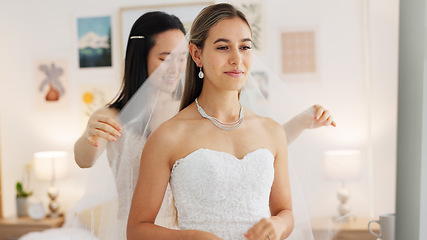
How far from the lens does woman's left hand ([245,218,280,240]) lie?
38.4 inches

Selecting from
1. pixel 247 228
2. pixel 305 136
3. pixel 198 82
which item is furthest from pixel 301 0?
pixel 247 228

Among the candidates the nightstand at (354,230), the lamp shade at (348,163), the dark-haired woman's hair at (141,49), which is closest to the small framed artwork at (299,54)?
the lamp shade at (348,163)

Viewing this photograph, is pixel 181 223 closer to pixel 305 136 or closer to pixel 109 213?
pixel 109 213

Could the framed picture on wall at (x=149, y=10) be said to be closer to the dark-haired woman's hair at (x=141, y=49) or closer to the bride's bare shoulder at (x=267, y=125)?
the dark-haired woman's hair at (x=141, y=49)

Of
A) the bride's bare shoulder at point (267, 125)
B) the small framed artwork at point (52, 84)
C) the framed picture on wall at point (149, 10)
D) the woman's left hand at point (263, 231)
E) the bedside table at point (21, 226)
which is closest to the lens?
the woman's left hand at point (263, 231)

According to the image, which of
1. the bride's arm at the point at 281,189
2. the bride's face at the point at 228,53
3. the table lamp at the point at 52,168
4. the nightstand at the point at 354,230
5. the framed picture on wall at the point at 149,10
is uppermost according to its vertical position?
the framed picture on wall at the point at 149,10

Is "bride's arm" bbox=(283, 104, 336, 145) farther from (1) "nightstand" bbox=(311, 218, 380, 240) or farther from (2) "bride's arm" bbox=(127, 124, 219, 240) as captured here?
(1) "nightstand" bbox=(311, 218, 380, 240)

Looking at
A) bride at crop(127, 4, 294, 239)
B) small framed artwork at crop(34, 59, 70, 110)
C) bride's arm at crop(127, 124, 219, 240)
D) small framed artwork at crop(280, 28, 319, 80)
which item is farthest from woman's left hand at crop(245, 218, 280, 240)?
small framed artwork at crop(34, 59, 70, 110)

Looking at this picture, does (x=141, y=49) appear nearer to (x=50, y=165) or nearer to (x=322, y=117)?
(x=322, y=117)

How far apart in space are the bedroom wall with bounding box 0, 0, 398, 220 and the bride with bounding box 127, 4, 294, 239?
1.10 m

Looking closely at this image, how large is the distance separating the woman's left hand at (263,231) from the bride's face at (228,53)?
0.94ft

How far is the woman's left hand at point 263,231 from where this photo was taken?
0.97m

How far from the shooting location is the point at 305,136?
131cm

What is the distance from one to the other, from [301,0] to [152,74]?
1.86 metres
